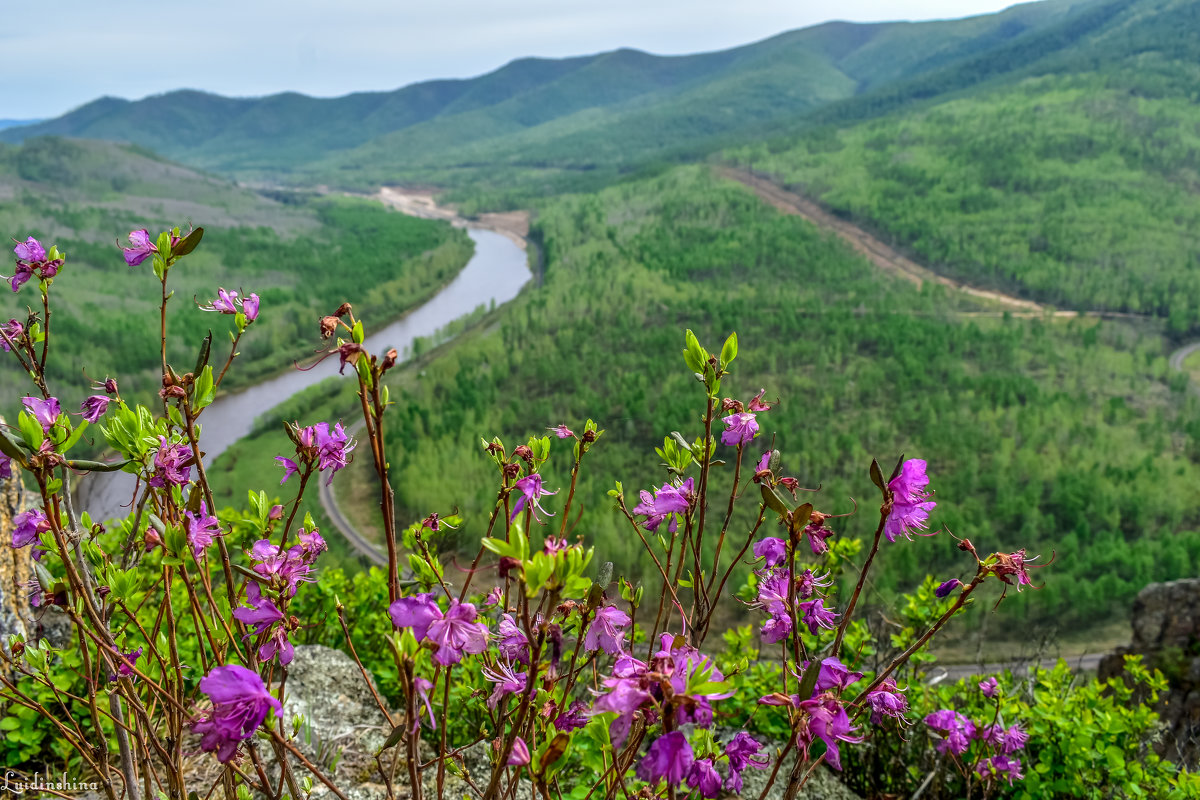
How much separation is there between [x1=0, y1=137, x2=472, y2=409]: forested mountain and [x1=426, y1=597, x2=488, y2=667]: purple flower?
22710 mm

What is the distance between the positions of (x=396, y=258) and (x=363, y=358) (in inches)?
2311

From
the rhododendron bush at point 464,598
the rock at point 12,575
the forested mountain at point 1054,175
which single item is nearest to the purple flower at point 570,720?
the rhododendron bush at point 464,598

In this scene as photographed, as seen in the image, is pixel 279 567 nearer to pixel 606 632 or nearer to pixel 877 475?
pixel 606 632

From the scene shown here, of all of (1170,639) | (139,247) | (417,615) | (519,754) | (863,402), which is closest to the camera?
(417,615)

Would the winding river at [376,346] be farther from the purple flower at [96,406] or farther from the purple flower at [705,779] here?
the purple flower at [705,779]

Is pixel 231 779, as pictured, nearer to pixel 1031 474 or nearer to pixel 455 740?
pixel 455 740

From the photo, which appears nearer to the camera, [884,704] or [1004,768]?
[884,704]

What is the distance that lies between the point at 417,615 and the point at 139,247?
134 centimetres

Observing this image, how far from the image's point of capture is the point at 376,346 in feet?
129

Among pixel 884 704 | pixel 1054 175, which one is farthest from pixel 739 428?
pixel 1054 175

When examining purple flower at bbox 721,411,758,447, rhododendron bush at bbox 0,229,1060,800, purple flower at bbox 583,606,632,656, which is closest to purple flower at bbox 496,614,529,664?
rhododendron bush at bbox 0,229,1060,800

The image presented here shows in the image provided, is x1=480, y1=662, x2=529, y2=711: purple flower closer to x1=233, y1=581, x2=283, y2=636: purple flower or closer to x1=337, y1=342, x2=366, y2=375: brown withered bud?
x1=233, y1=581, x2=283, y2=636: purple flower

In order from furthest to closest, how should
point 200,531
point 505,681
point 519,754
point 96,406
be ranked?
point 96,406
point 200,531
point 505,681
point 519,754

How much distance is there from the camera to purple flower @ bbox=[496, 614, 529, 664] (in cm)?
140
